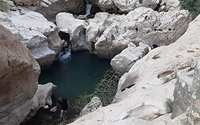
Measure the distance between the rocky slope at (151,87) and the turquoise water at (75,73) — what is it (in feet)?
17.2

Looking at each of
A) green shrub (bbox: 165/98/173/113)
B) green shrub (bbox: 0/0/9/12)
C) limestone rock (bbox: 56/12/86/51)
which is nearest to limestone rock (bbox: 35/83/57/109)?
green shrub (bbox: 0/0/9/12)

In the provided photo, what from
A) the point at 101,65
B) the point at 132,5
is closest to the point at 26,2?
the point at 101,65

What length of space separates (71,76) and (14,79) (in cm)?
829

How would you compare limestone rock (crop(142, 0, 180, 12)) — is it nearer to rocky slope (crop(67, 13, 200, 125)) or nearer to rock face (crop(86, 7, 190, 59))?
rock face (crop(86, 7, 190, 59))

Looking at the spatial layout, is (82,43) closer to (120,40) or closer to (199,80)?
(120,40)

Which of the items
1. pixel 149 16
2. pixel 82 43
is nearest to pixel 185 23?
pixel 149 16

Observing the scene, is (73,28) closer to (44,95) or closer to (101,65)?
(101,65)

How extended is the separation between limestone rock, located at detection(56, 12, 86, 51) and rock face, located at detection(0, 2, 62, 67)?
3.15m

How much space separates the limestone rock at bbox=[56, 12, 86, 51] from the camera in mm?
19344

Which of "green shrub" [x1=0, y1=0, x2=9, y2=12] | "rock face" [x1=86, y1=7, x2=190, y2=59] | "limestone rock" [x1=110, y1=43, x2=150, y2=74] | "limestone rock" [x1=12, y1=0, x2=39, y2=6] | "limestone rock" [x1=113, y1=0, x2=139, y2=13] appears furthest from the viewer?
"limestone rock" [x1=113, y1=0, x2=139, y2=13]

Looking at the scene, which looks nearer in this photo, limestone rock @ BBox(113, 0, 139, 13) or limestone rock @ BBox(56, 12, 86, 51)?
limestone rock @ BBox(56, 12, 86, 51)

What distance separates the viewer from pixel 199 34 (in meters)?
8.98

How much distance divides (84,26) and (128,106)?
1578cm

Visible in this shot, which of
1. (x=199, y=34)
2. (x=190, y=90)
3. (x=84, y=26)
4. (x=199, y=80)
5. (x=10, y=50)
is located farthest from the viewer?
(x=84, y=26)
